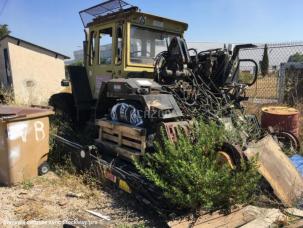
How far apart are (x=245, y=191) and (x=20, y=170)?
9.51 ft

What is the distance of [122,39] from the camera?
547cm

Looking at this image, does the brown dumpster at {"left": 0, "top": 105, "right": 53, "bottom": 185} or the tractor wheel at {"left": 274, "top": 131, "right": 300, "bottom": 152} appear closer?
the brown dumpster at {"left": 0, "top": 105, "right": 53, "bottom": 185}

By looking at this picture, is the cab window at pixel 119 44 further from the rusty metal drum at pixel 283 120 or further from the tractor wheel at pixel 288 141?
the tractor wheel at pixel 288 141

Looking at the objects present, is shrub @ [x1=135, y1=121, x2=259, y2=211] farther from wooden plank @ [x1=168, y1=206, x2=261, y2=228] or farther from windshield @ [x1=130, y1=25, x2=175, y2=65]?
windshield @ [x1=130, y1=25, x2=175, y2=65]

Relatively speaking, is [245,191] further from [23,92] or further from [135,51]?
[23,92]

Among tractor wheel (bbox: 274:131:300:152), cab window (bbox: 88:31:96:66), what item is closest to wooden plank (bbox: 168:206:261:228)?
tractor wheel (bbox: 274:131:300:152)

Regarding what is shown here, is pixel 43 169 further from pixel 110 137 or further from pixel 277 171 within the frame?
pixel 277 171

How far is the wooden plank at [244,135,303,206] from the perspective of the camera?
3.64m

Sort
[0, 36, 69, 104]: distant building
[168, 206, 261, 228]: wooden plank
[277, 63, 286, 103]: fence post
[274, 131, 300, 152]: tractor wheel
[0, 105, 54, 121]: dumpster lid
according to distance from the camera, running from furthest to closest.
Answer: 1. [0, 36, 69, 104]: distant building
2. [277, 63, 286, 103]: fence post
3. [274, 131, 300, 152]: tractor wheel
4. [0, 105, 54, 121]: dumpster lid
5. [168, 206, 261, 228]: wooden plank

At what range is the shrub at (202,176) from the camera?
3160 millimetres

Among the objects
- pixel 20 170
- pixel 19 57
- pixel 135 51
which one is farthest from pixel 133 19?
pixel 19 57

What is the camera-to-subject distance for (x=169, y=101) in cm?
427

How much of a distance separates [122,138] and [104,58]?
2.10 meters

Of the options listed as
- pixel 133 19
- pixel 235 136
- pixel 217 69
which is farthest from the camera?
pixel 133 19
